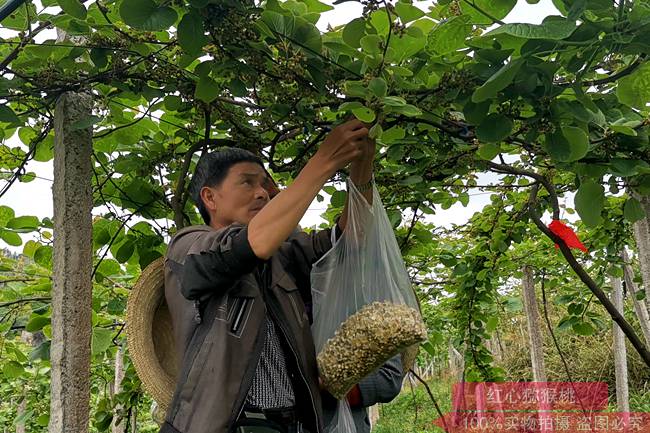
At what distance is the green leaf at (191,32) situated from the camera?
1.06 metres

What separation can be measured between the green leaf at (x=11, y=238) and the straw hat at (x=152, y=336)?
0.65m

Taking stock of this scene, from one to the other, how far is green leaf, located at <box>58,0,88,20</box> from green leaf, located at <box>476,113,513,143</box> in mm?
818

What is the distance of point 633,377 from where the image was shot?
1048 centimetres

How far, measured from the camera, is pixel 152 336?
158 cm

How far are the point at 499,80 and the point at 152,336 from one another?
1100 mm

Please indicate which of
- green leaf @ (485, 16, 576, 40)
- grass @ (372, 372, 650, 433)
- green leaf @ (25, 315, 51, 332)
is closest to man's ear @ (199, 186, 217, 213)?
green leaf @ (25, 315, 51, 332)

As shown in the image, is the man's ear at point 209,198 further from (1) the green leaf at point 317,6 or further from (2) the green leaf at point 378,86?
(2) the green leaf at point 378,86

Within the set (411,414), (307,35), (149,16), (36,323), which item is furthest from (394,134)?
(411,414)

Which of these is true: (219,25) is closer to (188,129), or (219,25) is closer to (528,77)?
(528,77)

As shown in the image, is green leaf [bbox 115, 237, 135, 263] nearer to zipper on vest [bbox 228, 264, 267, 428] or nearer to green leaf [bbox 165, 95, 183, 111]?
green leaf [bbox 165, 95, 183, 111]

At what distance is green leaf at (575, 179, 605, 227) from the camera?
1.46 meters

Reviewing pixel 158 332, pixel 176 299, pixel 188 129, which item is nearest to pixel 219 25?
pixel 176 299

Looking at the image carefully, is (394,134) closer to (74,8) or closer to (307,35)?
(307,35)

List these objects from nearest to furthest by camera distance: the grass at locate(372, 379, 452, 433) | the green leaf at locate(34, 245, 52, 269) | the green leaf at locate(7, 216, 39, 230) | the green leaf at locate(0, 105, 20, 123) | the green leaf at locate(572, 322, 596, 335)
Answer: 1. the green leaf at locate(0, 105, 20, 123)
2. the green leaf at locate(7, 216, 39, 230)
3. the green leaf at locate(34, 245, 52, 269)
4. the green leaf at locate(572, 322, 596, 335)
5. the grass at locate(372, 379, 452, 433)
